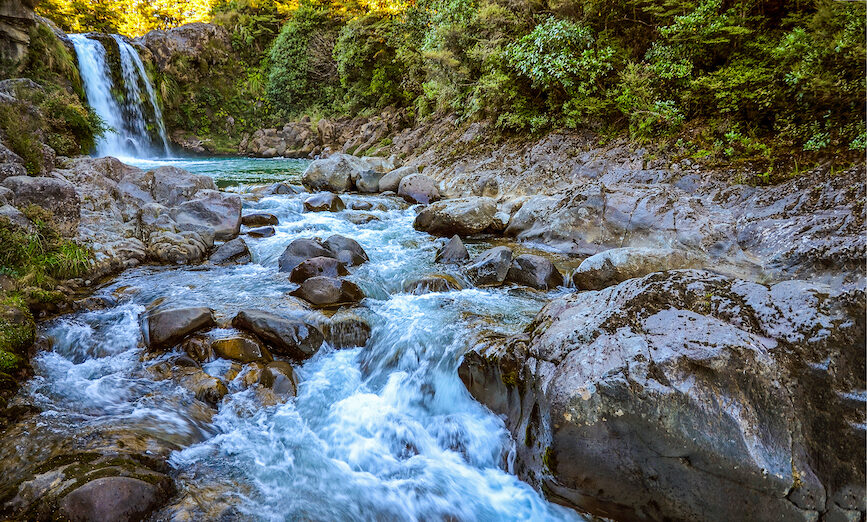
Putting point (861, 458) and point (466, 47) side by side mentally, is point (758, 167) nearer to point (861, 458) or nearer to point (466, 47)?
point (861, 458)

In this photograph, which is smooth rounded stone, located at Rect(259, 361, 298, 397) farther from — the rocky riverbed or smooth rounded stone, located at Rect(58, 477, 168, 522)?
smooth rounded stone, located at Rect(58, 477, 168, 522)

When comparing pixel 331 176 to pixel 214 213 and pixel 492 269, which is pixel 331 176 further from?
pixel 492 269

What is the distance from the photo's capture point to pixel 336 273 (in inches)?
241

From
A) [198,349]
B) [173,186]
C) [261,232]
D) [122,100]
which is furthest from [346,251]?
[122,100]

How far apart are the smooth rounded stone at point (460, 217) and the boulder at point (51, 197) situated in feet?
19.1

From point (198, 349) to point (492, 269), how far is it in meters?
3.88

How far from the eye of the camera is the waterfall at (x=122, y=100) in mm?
16900

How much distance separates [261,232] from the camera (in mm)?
8211

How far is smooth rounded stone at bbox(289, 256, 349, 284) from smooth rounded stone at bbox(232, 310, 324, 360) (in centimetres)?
147

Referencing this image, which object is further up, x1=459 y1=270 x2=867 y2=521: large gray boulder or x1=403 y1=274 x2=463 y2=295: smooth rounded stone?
x1=459 y1=270 x2=867 y2=521: large gray boulder

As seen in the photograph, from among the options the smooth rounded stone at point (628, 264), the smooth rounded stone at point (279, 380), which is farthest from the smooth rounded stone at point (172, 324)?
the smooth rounded stone at point (628, 264)

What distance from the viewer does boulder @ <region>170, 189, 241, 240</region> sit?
7520 mm

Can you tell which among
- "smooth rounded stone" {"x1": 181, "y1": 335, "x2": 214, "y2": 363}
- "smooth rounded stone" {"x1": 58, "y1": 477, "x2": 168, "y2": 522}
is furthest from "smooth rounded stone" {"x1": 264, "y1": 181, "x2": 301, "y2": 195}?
"smooth rounded stone" {"x1": 58, "y1": 477, "x2": 168, "y2": 522}

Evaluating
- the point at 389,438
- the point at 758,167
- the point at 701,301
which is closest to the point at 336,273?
the point at 389,438
